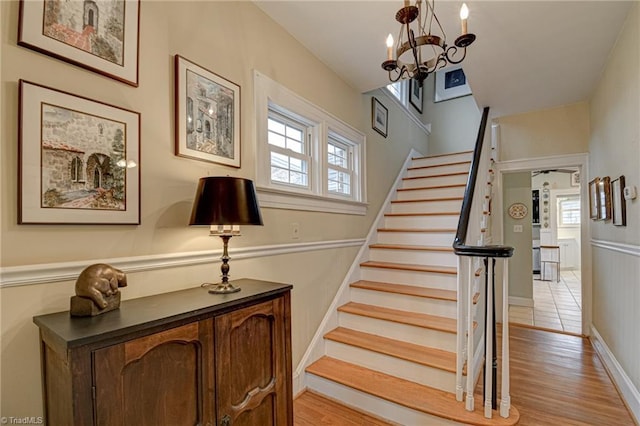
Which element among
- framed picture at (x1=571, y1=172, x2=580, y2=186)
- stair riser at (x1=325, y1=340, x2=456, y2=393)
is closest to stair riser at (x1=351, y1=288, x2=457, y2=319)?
stair riser at (x1=325, y1=340, x2=456, y2=393)

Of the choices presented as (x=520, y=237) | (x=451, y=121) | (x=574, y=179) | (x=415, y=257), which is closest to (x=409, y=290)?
(x=415, y=257)

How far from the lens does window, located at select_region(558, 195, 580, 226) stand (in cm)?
793

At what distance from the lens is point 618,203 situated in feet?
7.59

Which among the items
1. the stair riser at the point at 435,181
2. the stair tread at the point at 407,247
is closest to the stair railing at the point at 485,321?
the stair tread at the point at 407,247

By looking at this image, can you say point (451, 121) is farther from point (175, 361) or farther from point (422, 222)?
point (175, 361)

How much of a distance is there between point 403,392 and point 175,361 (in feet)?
5.18

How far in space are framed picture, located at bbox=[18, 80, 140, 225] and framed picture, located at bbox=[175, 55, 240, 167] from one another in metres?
0.25

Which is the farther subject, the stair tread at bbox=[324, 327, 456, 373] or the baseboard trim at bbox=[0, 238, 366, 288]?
the stair tread at bbox=[324, 327, 456, 373]

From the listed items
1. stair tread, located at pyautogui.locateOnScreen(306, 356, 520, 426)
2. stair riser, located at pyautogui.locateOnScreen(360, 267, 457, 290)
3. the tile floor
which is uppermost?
→ stair riser, located at pyautogui.locateOnScreen(360, 267, 457, 290)

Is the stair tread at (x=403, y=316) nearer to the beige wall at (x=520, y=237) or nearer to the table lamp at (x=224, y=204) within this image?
the table lamp at (x=224, y=204)

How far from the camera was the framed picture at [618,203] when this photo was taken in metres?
2.22

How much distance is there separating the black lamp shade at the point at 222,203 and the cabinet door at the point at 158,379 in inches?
16.9

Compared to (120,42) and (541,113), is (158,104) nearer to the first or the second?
(120,42)

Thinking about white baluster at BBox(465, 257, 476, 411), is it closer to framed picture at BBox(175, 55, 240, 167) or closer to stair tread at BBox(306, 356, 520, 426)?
stair tread at BBox(306, 356, 520, 426)
